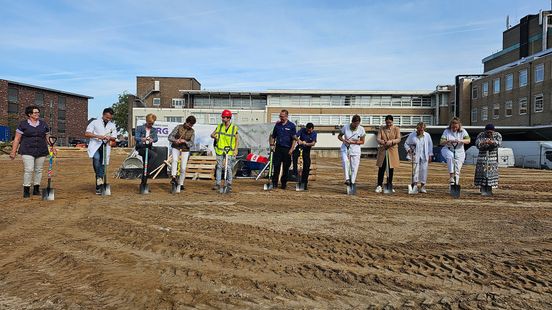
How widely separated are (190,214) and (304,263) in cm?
310

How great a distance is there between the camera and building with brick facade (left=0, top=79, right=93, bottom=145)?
64938 millimetres

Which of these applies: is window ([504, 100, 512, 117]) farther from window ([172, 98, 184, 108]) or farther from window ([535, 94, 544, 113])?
window ([172, 98, 184, 108])

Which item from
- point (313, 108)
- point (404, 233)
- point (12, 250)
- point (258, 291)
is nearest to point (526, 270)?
point (404, 233)

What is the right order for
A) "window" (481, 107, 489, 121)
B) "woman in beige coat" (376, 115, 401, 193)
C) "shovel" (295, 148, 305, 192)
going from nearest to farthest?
"woman in beige coat" (376, 115, 401, 193) < "shovel" (295, 148, 305, 192) < "window" (481, 107, 489, 121)

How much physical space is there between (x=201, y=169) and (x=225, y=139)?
12.8 feet

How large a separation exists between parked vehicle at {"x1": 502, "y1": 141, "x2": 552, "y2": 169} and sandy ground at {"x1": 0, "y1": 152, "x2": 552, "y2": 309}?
25067mm

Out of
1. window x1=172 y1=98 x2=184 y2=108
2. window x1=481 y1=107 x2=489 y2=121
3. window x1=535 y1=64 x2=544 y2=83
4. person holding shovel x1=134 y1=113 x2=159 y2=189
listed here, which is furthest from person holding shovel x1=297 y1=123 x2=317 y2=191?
window x1=172 y1=98 x2=184 y2=108

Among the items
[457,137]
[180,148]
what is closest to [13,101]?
[180,148]

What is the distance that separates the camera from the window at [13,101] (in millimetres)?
67050

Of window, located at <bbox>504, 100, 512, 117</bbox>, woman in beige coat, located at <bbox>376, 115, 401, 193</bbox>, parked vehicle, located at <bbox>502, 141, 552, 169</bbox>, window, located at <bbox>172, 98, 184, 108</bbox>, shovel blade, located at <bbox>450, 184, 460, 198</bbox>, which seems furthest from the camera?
window, located at <bbox>172, 98, 184, 108</bbox>

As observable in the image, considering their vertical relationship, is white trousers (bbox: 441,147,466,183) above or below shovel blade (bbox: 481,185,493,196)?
above

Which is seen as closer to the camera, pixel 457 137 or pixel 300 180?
pixel 457 137

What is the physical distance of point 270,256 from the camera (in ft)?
14.3

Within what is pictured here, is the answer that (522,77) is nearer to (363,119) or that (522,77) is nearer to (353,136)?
(363,119)
